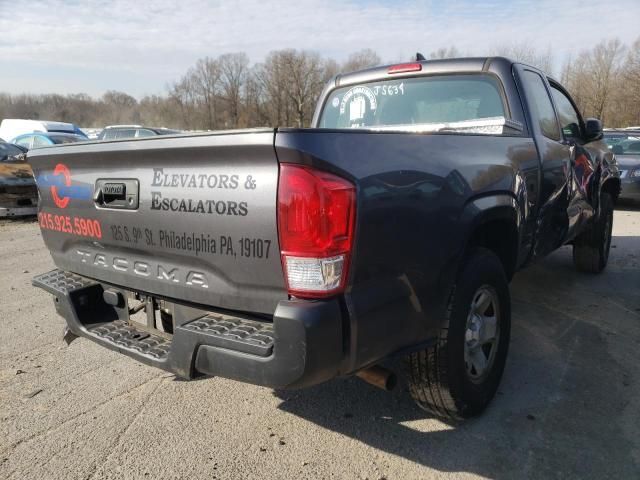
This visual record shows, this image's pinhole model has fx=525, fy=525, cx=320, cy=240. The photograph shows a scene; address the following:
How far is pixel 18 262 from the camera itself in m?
6.55

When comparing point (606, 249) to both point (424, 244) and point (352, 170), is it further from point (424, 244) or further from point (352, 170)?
A: point (352, 170)

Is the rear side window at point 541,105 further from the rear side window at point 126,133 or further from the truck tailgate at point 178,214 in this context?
the rear side window at point 126,133

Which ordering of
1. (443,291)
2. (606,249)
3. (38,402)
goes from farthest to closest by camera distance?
(606,249) → (38,402) → (443,291)

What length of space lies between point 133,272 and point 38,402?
121cm

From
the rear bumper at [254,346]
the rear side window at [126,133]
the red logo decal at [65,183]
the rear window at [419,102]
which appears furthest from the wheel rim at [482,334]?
the rear side window at [126,133]

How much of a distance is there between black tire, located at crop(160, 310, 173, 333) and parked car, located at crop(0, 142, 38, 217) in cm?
874

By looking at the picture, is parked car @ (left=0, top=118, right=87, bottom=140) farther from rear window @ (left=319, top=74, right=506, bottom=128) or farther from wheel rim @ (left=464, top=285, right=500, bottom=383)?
wheel rim @ (left=464, top=285, right=500, bottom=383)

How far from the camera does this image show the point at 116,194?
98.3 inches

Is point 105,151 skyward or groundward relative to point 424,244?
skyward

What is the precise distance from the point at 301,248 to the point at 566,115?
3598 millimetres

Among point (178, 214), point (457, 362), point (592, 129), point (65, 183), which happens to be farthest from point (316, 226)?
point (592, 129)

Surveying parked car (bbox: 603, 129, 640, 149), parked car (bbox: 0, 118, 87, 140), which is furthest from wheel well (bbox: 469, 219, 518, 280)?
parked car (bbox: 0, 118, 87, 140)

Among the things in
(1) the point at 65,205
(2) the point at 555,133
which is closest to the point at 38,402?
(1) the point at 65,205

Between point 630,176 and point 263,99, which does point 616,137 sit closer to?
point 630,176
